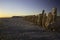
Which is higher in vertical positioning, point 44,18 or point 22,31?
point 44,18

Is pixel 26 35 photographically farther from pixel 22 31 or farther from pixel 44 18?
pixel 44 18

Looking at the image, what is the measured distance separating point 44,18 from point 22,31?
303 mm

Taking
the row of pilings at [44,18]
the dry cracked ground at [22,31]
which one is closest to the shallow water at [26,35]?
the dry cracked ground at [22,31]

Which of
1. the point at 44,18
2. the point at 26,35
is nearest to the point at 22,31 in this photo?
the point at 26,35

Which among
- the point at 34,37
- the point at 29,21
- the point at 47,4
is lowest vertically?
the point at 34,37

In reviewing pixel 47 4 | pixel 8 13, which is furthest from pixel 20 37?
pixel 47 4

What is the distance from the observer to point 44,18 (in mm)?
2391

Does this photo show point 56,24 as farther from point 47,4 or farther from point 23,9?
point 23,9

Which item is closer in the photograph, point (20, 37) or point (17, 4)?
point (20, 37)

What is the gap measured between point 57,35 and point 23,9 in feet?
1.68

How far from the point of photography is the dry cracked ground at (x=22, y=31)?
7.52 ft

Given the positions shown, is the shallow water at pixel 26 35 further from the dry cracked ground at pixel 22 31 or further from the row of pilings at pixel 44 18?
the row of pilings at pixel 44 18

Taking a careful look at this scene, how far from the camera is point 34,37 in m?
2.30

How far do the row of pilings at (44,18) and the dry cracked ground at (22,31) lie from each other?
0.16 ft
